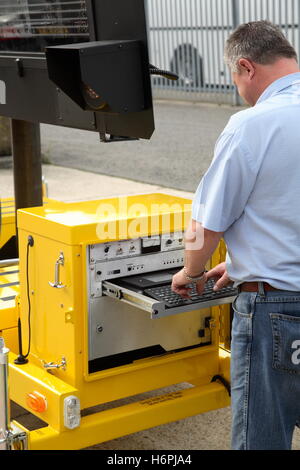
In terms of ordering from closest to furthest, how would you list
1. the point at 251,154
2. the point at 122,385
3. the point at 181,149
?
the point at 251,154, the point at 122,385, the point at 181,149

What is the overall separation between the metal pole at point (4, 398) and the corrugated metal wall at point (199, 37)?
38.9 feet

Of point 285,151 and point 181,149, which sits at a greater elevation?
point 285,151

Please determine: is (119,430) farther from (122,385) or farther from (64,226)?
(64,226)

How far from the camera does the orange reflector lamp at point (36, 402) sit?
3.39m

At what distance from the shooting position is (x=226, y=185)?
2.68 m

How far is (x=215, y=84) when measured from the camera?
1533 centimetres

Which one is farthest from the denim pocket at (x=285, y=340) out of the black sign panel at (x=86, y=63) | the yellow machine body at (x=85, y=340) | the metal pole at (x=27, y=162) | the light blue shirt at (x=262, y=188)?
the metal pole at (x=27, y=162)

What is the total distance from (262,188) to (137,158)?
946 centimetres

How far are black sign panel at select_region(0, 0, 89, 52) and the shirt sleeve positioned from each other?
1231 mm

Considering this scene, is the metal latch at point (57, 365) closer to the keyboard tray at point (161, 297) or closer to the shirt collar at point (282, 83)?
the keyboard tray at point (161, 297)

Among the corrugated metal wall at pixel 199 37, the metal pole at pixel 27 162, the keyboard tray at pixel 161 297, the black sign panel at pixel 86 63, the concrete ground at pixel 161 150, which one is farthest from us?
the corrugated metal wall at pixel 199 37

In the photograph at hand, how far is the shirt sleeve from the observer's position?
2.64 meters

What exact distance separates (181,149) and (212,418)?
8.48 meters

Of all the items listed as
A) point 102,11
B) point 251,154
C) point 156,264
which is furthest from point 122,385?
point 102,11
